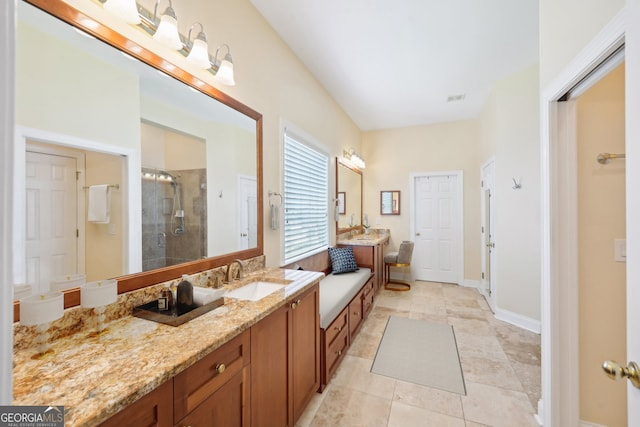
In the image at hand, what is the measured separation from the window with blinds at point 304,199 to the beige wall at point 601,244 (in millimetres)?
2137

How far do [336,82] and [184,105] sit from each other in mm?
2328

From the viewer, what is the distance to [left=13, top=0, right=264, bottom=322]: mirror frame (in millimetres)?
998

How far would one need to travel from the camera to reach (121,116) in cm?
122

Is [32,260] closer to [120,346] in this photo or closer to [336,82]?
[120,346]

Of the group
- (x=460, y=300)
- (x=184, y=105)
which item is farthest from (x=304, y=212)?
(x=460, y=300)

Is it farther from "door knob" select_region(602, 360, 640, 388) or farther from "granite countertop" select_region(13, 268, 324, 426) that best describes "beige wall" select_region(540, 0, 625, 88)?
"granite countertop" select_region(13, 268, 324, 426)

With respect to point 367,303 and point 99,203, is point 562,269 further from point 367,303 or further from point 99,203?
point 99,203

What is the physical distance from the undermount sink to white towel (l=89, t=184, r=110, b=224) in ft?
2.63

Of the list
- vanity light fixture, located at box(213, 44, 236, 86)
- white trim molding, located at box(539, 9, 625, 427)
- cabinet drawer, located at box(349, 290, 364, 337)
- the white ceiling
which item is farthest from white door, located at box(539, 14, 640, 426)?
vanity light fixture, located at box(213, 44, 236, 86)

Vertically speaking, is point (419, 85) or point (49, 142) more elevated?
point (419, 85)

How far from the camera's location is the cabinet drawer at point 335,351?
204 centimetres

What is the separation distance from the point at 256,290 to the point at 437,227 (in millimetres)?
4120

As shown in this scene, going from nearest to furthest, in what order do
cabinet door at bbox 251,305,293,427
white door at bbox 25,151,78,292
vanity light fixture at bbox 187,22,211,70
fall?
white door at bbox 25,151,78,292 < cabinet door at bbox 251,305,293,427 < vanity light fixture at bbox 187,22,211,70

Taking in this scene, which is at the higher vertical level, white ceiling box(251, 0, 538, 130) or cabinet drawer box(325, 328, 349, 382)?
white ceiling box(251, 0, 538, 130)
